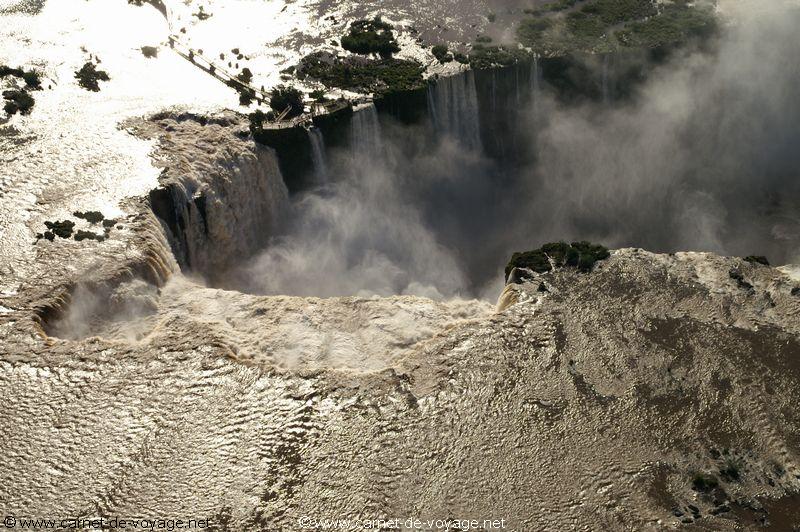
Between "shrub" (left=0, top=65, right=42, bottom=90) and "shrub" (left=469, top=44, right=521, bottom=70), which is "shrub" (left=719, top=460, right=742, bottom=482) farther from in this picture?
"shrub" (left=0, top=65, right=42, bottom=90)

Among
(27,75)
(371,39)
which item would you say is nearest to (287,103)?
(371,39)

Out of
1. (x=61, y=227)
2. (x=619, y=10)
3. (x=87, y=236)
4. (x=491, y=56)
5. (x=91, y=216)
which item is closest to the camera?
(x=87, y=236)

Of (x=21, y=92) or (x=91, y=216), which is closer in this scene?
(x=91, y=216)

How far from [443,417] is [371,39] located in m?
31.1

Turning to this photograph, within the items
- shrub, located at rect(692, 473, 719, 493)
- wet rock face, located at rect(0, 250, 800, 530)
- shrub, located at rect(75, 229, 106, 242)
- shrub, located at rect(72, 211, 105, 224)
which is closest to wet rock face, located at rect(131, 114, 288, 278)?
shrub, located at rect(72, 211, 105, 224)

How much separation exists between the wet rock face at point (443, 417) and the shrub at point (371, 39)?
23396mm

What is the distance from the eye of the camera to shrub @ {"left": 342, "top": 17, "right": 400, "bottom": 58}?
4850 cm

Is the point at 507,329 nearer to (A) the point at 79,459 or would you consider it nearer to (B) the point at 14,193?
(A) the point at 79,459

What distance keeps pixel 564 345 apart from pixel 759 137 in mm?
30542

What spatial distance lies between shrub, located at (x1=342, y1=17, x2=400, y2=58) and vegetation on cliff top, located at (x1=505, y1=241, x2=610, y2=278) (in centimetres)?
2084

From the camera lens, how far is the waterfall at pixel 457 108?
147ft

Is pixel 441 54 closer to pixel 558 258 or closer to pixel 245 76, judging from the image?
pixel 245 76

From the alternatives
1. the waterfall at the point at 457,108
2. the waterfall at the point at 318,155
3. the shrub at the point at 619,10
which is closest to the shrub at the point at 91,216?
the waterfall at the point at 318,155

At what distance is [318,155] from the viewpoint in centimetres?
4138
